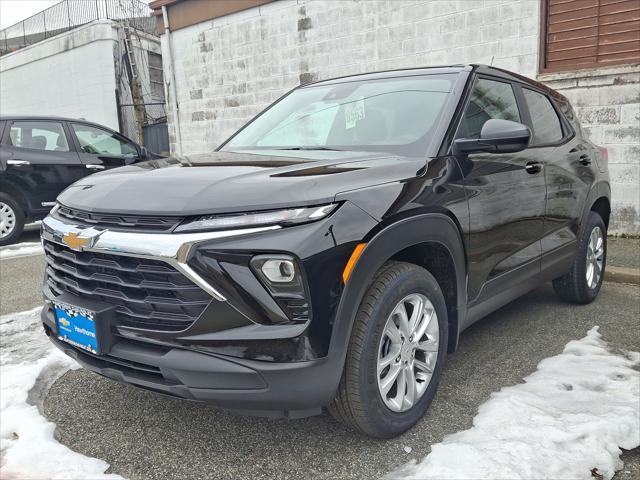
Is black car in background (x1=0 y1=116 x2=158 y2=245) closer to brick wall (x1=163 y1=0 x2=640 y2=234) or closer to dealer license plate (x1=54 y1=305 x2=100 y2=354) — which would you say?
brick wall (x1=163 y1=0 x2=640 y2=234)

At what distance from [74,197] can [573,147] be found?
10.8 feet

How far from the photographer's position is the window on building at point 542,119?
370cm

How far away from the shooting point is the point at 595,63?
21.4 feet

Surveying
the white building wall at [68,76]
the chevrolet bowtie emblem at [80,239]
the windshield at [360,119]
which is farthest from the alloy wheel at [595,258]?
the white building wall at [68,76]

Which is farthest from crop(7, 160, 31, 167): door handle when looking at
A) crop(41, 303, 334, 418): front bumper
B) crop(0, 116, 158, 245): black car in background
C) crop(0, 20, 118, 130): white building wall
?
crop(0, 20, 118, 130): white building wall

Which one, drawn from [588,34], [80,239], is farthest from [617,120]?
[80,239]

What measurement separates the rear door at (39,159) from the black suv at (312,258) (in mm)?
5284

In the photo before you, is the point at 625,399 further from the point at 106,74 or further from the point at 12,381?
the point at 106,74

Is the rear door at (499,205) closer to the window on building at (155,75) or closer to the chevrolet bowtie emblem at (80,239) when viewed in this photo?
the chevrolet bowtie emblem at (80,239)

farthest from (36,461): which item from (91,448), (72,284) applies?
(72,284)

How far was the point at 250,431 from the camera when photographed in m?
2.56

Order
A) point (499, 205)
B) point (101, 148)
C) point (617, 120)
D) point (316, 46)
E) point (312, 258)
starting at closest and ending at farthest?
point (312, 258), point (499, 205), point (617, 120), point (101, 148), point (316, 46)

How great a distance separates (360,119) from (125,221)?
154cm

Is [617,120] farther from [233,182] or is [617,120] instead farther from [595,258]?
[233,182]
